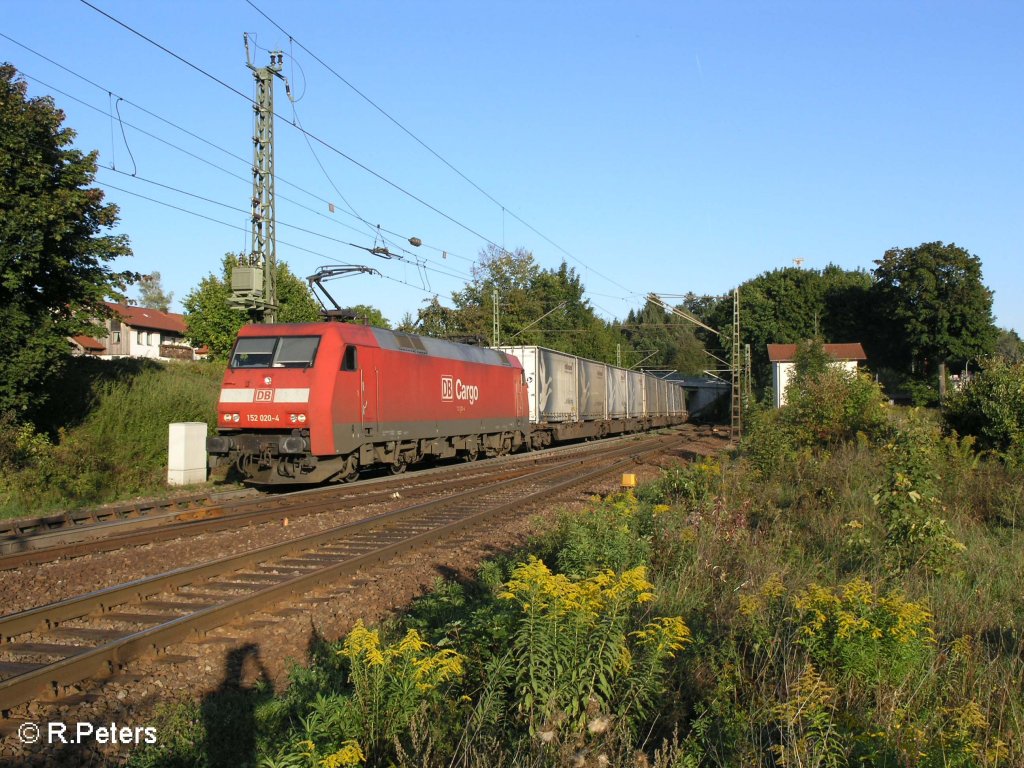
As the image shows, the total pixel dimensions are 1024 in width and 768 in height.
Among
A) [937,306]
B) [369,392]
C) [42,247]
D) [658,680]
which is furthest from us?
[937,306]

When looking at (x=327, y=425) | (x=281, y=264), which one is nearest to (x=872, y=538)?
(x=327, y=425)

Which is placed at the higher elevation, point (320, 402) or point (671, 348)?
point (671, 348)

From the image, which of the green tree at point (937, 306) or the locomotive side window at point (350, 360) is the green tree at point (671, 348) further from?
the locomotive side window at point (350, 360)

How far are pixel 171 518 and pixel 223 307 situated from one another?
32.4 meters

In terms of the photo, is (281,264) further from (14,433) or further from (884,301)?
(884,301)

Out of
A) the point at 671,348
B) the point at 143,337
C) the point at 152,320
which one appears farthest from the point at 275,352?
the point at 671,348

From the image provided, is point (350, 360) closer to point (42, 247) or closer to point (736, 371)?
point (42, 247)

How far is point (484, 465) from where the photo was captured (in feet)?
68.0

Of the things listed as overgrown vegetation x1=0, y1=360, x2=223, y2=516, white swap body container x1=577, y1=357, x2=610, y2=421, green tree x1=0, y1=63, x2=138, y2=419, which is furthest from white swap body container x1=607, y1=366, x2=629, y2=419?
green tree x1=0, y1=63, x2=138, y2=419

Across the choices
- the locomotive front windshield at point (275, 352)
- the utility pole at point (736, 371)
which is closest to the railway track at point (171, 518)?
the locomotive front windshield at point (275, 352)

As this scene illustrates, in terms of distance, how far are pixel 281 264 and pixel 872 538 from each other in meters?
40.2

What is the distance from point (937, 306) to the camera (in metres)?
54.0

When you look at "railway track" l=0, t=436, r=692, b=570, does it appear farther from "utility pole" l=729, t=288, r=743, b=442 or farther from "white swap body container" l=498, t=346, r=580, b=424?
"utility pole" l=729, t=288, r=743, b=442

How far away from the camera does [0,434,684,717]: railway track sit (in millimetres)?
5160
